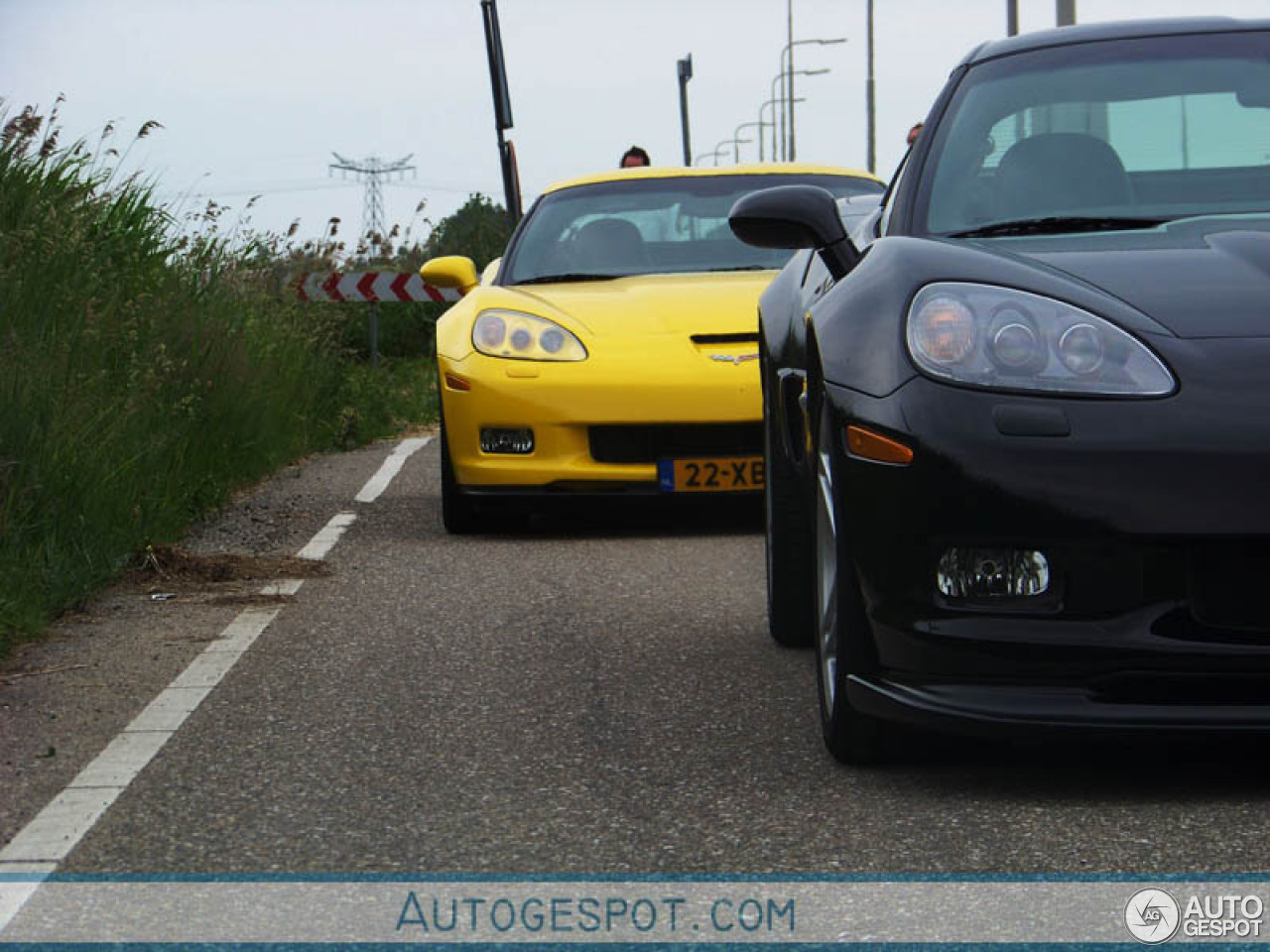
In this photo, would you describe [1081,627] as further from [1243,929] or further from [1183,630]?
[1243,929]

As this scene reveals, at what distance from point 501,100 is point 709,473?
12.5 meters

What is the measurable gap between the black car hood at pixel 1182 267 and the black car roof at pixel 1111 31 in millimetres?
848

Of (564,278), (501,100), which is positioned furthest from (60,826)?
(501,100)

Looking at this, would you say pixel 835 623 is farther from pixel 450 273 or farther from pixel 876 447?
pixel 450 273

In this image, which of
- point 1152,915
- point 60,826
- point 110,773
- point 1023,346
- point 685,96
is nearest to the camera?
point 1152,915

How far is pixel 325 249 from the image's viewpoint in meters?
17.7

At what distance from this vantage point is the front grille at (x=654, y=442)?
8688mm

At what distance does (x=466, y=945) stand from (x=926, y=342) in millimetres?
1411

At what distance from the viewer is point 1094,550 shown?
3736 millimetres

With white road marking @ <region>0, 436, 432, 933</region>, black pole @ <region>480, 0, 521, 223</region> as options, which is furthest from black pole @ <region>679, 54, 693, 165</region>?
white road marking @ <region>0, 436, 432, 933</region>

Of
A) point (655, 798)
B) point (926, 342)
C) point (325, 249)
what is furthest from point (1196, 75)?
point (325, 249)

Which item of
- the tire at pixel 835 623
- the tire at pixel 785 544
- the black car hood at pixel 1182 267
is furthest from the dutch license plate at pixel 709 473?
the black car hood at pixel 1182 267

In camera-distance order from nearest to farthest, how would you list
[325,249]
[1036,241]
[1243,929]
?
[1243,929] → [1036,241] → [325,249]

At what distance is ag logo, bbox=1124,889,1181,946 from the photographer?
3.15m
